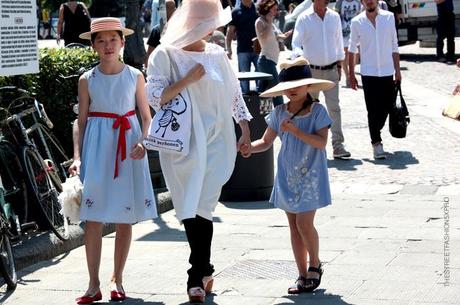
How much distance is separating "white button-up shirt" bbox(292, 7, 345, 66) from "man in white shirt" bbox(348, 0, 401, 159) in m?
0.32

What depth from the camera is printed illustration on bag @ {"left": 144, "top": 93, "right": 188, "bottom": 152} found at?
22.1 feet

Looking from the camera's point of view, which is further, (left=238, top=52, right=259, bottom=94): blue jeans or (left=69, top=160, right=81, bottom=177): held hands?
(left=238, top=52, right=259, bottom=94): blue jeans

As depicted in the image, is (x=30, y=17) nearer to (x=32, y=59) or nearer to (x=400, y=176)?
(x=32, y=59)

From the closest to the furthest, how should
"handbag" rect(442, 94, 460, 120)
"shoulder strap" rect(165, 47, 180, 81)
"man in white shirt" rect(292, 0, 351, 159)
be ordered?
"shoulder strap" rect(165, 47, 180, 81) < "man in white shirt" rect(292, 0, 351, 159) < "handbag" rect(442, 94, 460, 120)

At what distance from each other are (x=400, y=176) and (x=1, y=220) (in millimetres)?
5662

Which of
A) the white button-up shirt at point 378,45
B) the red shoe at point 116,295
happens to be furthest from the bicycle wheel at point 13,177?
the white button-up shirt at point 378,45

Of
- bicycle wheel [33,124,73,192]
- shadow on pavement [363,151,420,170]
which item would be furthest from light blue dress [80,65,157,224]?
shadow on pavement [363,151,420,170]

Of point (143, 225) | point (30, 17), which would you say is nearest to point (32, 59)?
point (30, 17)

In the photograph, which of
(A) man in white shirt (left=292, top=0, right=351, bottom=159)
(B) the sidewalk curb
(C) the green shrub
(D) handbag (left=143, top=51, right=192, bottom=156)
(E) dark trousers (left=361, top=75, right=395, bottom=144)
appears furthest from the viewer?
(E) dark trousers (left=361, top=75, right=395, bottom=144)

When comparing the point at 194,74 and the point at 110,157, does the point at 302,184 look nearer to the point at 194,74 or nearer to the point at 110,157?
the point at 194,74

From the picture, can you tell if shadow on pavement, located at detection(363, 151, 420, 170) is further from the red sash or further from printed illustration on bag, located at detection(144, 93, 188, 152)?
printed illustration on bag, located at detection(144, 93, 188, 152)

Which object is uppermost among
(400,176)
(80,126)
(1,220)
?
(80,126)

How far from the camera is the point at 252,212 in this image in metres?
10.3

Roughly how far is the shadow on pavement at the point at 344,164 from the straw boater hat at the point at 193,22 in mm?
6008
